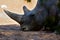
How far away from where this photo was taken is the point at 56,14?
5945 millimetres

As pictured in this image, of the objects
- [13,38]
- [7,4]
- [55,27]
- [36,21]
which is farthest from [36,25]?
[7,4]

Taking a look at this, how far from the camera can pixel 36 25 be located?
6.20 meters

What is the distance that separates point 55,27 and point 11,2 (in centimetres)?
920

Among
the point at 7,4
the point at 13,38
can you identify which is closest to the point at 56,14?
the point at 13,38

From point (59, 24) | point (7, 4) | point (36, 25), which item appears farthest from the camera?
point (7, 4)

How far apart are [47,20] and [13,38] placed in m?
1.40

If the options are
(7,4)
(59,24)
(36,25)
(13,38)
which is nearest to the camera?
(13,38)

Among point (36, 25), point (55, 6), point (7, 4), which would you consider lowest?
point (7, 4)

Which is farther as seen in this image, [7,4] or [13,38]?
[7,4]

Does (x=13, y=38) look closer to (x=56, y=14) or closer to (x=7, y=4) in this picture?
(x=56, y=14)

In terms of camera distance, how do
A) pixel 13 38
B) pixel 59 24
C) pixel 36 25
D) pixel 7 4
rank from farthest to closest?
pixel 7 4 → pixel 36 25 → pixel 59 24 → pixel 13 38

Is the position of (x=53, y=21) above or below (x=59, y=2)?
below

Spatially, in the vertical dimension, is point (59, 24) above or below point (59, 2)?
below

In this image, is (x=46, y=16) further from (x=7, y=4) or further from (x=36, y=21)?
(x=7, y=4)
